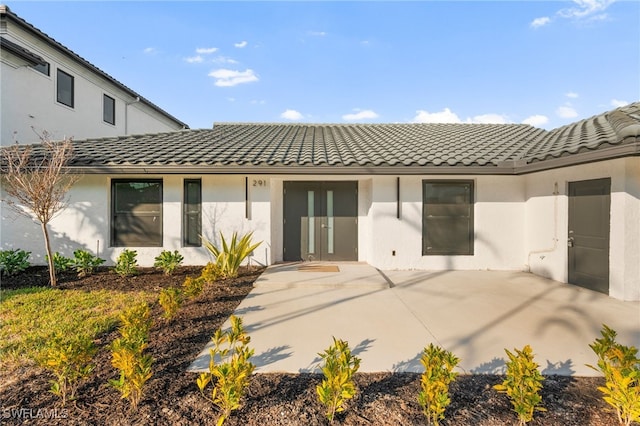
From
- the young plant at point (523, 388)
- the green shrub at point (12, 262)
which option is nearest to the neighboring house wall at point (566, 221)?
the young plant at point (523, 388)

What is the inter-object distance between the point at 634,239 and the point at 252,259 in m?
7.70

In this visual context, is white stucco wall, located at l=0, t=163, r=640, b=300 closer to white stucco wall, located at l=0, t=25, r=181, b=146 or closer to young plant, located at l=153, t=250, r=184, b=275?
young plant, located at l=153, t=250, r=184, b=275

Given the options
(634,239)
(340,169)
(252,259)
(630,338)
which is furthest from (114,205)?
(634,239)

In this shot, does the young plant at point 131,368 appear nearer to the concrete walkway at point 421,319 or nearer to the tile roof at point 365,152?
the concrete walkway at point 421,319

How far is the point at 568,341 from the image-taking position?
373cm

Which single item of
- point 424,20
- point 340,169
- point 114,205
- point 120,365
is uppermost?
point 424,20

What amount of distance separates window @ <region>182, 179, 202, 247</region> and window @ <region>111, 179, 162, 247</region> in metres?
0.65

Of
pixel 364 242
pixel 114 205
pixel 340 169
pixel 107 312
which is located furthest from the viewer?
pixel 364 242

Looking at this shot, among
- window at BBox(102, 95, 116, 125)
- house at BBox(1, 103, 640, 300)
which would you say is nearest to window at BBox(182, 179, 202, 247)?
house at BBox(1, 103, 640, 300)

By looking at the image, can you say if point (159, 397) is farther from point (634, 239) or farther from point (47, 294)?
point (634, 239)

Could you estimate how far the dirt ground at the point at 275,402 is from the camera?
2266 mm

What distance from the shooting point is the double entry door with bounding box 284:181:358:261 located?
28.0ft

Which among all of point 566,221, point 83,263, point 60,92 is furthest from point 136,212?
point 566,221

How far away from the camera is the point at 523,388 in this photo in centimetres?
229
